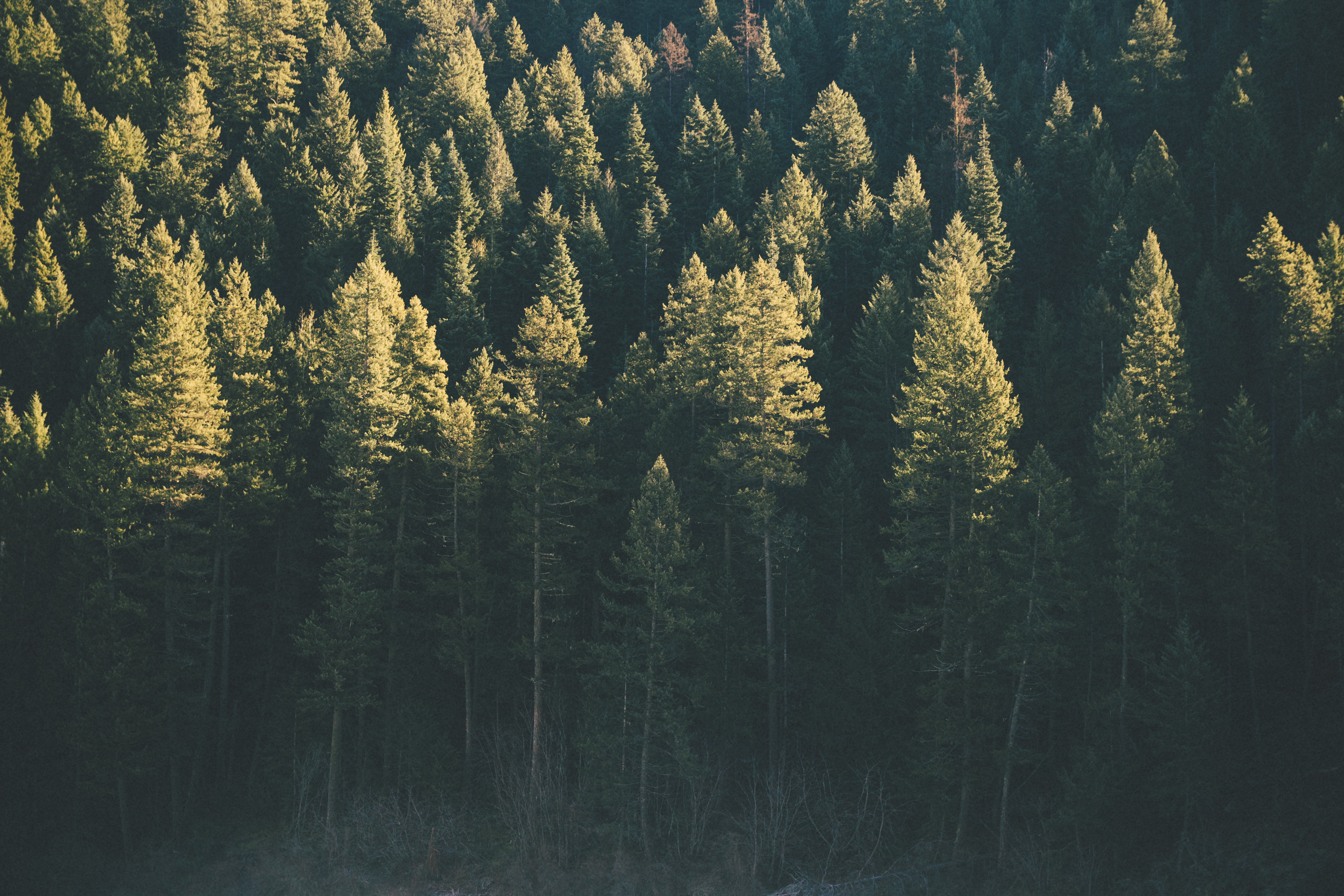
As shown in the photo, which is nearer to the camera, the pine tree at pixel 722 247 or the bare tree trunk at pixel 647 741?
the bare tree trunk at pixel 647 741

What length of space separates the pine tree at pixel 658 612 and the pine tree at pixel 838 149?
3277 cm

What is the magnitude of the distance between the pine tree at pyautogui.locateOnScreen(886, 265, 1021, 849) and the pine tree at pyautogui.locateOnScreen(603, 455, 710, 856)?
21.2ft

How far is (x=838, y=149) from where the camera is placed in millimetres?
57656

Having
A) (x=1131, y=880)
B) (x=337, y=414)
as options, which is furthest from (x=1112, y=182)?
(x=337, y=414)

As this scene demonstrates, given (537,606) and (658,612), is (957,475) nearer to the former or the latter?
(658,612)

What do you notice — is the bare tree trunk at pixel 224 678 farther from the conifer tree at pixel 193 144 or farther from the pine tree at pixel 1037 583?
the conifer tree at pixel 193 144

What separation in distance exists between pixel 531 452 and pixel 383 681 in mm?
10408

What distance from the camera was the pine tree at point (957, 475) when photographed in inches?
1132

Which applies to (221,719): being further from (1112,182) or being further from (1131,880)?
(1112,182)

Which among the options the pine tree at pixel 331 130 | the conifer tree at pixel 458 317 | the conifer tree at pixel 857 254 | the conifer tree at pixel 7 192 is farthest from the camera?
the pine tree at pixel 331 130

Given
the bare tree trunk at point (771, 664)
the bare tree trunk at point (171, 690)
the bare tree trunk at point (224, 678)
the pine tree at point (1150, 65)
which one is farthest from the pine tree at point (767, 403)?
the pine tree at point (1150, 65)

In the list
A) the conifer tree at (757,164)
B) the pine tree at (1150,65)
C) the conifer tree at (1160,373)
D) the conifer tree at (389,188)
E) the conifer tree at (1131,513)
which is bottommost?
the conifer tree at (1131,513)

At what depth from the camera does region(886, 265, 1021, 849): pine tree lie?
2875 centimetres

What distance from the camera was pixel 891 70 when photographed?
243ft
